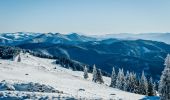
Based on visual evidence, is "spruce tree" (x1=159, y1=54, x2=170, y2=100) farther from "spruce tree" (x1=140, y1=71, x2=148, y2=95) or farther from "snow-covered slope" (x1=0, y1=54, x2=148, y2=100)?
"spruce tree" (x1=140, y1=71, x2=148, y2=95)

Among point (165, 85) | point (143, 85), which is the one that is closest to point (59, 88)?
point (165, 85)

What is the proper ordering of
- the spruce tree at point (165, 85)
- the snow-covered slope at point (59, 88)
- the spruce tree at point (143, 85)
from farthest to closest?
1. the spruce tree at point (143, 85)
2. the spruce tree at point (165, 85)
3. the snow-covered slope at point (59, 88)

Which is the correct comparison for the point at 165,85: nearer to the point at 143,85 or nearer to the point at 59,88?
the point at 59,88

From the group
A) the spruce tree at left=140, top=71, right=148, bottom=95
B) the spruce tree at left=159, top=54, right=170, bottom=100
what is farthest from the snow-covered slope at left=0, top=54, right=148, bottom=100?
the spruce tree at left=140, top=71, right=148, bottom=95

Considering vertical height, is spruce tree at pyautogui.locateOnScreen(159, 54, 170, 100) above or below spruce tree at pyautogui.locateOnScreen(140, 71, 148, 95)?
above

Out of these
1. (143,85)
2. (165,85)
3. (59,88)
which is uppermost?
(165,85)

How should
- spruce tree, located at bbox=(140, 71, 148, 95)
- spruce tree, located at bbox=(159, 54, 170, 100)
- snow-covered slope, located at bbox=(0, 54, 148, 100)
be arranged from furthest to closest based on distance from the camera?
spruce tree, located at bbox=(140, 71, 148, 95), spruce tree, located at bbox=(159, 54, 170, 100), snow-covered slope, located at bbox=(0, 54, 148, 100)

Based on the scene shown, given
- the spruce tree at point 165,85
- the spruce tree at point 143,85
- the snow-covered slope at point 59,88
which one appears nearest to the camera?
the snow-covered slope at point 59,88

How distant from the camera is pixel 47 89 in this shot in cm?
4716

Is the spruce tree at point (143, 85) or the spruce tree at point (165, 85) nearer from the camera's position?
the spruce tree at point (165, 85)

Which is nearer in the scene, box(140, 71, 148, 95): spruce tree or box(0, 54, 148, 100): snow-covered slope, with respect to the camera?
box(0, 54, 148, 100): snow-covered slope

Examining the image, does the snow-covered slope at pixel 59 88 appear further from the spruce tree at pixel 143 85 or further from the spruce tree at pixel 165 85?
the spruce tree at pixel 143 85

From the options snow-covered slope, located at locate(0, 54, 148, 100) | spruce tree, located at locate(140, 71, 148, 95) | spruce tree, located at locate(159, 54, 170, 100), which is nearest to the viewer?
snow-covered slope, located at locate(0, 54, 148, 100)

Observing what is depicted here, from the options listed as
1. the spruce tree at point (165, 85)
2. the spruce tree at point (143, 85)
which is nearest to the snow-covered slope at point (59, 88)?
the spruce tree at point (165, 85)
